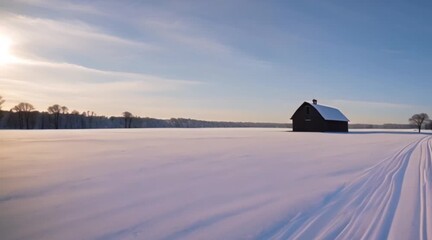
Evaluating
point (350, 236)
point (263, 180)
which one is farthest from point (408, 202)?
point (263, 180)

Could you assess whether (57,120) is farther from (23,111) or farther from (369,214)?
(369,214)

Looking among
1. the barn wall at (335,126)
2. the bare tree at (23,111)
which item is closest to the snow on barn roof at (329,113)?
the barn wall at (335,126)

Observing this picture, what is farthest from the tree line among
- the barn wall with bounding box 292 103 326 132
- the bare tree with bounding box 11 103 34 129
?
the barn wall with bounding box 292 103 326 132

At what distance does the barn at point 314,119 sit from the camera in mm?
53344

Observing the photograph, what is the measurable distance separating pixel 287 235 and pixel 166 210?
2.25 metres

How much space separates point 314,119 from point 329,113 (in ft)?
16.0

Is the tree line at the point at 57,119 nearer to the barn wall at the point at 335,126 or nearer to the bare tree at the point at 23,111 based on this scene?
the bare tree at the point at 23,111

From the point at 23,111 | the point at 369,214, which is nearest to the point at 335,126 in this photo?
the point at 369,214

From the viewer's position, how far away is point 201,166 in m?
11.0

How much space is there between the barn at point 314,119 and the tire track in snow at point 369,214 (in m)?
46.4

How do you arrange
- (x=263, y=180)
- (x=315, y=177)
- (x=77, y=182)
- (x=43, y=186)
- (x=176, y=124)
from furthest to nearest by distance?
(x=176, y=124) < (x=315, y=177) < (x=263, y=180) < (x=77, y=182) < (x=43, y=186)

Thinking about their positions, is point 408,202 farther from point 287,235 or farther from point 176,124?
point 176,124

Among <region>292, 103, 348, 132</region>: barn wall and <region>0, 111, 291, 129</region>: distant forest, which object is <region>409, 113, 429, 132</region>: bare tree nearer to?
<region>292, 103, 348, 132</region>: barn wall

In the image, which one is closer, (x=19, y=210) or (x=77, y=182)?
(x=19, y=210)
